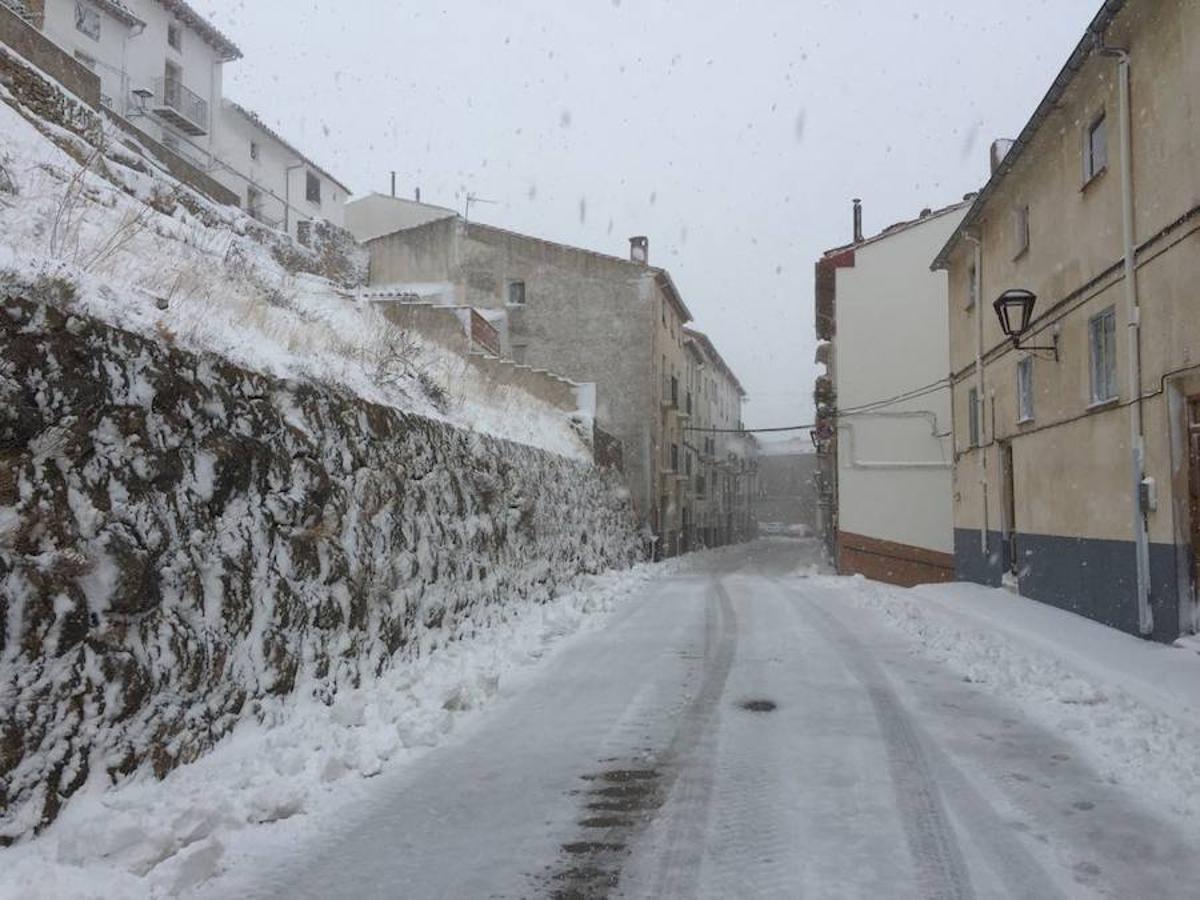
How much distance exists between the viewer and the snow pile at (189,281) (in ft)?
18.0

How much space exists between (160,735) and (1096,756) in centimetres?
494

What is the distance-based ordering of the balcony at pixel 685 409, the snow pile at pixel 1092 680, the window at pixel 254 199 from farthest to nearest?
1. the window at pixel 254 199
2. the balcony at pixel 685 409
3. the snow pile at pixel 1092 680

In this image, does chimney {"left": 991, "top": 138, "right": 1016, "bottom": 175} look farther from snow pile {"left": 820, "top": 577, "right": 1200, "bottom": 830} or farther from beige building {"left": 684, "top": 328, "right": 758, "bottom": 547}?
beige building {"left": 684, "top": 328, "right": 758, "bottom": 547}

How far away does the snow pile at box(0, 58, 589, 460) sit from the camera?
18.0ft

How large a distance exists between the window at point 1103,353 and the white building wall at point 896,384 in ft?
39.9

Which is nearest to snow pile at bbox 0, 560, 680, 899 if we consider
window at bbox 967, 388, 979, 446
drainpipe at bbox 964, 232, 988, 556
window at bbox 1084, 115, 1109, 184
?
window at bbox 1084, 115, 1109, 184

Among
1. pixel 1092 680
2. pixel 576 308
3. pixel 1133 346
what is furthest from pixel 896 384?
pixel 1092 680

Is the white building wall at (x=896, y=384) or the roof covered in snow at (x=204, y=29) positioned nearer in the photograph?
the white building wall at (x=896, y=384)

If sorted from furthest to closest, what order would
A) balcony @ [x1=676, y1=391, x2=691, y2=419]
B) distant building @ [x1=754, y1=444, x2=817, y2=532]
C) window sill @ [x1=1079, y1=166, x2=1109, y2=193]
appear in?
distant building @ [x1=754, y1=444, x2=817, y2=532]
balcony @ [x1=676, y1=391, x2=691, y2=419]
window sill @ [x1=1079, y1=166, x2=1109, y2=193]

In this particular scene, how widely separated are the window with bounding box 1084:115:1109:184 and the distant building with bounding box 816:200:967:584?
12.3 m

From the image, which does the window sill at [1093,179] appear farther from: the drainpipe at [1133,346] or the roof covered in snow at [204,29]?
the roof covered in snow at [204,29]

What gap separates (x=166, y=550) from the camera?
14.6 ft

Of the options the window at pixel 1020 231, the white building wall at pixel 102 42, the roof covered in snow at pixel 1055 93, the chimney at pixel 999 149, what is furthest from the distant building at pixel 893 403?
the white building wall at pixel 102 42

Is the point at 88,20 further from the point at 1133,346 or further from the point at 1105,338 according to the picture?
the point at 1133,346
